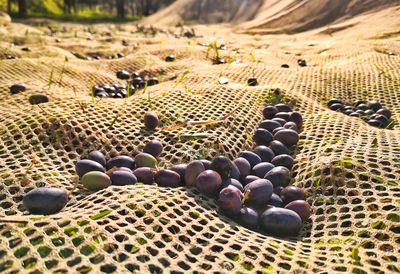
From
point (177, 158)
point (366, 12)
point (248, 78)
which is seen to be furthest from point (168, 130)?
point (366, 12)

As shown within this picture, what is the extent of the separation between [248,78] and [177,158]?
7.43 feet

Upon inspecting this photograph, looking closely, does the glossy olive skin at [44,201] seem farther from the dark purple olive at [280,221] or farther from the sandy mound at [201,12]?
the sandy mound at [201,12]

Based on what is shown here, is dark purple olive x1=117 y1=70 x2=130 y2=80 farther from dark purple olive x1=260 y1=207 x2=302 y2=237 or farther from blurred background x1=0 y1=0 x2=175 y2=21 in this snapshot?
blurred background x1=0 y1=0 x2=175 y2=21

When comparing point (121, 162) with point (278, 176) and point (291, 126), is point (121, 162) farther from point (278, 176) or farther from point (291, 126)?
point (291, 126)

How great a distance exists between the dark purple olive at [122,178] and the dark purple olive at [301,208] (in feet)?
2.67

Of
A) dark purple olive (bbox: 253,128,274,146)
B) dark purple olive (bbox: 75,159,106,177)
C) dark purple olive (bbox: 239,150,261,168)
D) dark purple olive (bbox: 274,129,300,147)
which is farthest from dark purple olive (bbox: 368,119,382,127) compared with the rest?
dark purple olive (bbox: 75,159,106,177)

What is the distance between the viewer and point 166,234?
1.91 m

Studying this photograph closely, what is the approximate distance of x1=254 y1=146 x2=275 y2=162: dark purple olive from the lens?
112 inches

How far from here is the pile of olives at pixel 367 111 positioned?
3.66m

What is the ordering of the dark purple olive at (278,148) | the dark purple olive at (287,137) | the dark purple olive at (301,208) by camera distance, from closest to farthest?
→ the dark purple olive at (301,208) → the dark purple olive at (278,148) → the dark purple olive at (287,137)

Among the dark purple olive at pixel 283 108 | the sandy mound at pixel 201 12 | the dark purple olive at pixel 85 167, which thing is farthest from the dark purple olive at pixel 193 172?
the sandy mound at pixel 201 12

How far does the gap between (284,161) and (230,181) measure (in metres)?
0.51

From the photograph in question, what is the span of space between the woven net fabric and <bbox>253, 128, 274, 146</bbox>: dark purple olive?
0.08m

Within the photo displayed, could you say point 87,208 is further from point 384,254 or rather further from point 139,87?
point 139,87
